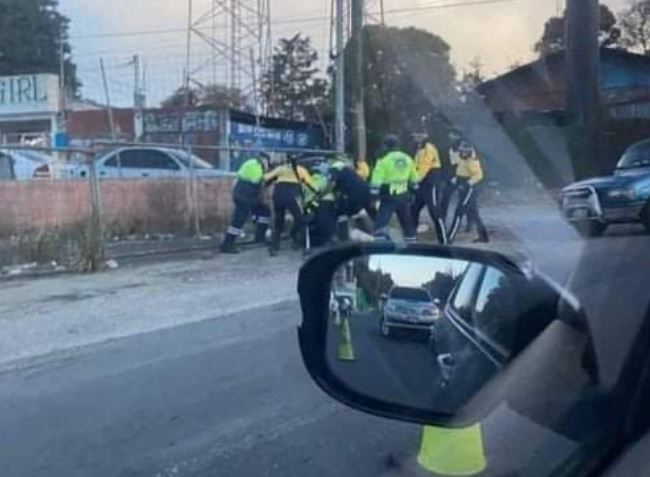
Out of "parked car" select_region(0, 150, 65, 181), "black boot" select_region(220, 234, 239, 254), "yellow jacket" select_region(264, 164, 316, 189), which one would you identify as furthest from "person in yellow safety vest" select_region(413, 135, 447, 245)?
"parked car" select_region(0, 150, 65, 181)

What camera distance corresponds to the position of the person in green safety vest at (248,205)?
15.1 meters

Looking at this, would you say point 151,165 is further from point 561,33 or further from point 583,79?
point 583,79

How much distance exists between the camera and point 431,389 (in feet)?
6.03

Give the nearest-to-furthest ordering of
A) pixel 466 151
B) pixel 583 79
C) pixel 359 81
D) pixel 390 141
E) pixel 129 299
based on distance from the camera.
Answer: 1. pixel 583 79
2. pixel 466 151
3. pixel 390 141
4. pixel 129 299
5. pixel 359 81

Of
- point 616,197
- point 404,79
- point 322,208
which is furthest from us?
point 322,208

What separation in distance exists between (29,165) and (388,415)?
63.0ft

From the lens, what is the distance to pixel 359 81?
12414 mm

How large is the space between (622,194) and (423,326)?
0.40 meters

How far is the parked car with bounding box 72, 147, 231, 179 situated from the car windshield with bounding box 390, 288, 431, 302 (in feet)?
51.3

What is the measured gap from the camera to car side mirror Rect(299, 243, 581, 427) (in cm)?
173

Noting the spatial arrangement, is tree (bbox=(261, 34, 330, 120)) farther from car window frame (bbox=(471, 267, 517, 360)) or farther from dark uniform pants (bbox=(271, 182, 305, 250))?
car window frame (bbox=(471, 267, 517, 360))

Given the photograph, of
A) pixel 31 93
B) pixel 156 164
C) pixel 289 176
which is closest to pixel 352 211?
pixel 289 176

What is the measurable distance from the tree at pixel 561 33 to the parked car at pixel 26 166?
15709mm

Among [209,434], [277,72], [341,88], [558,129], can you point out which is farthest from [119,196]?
[558,129]
